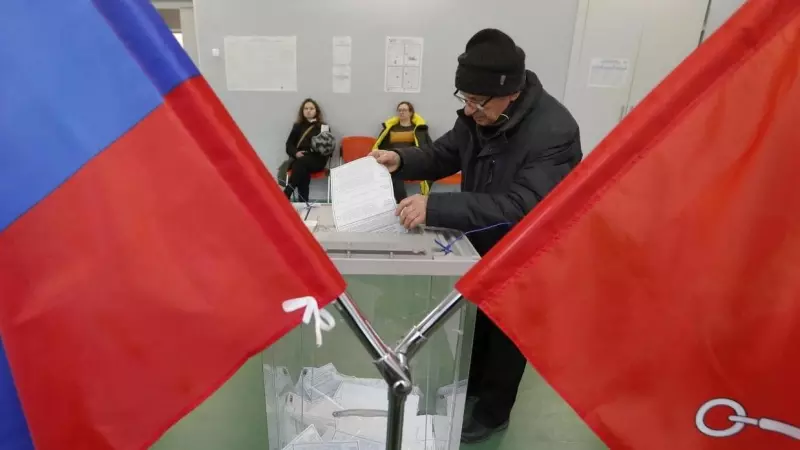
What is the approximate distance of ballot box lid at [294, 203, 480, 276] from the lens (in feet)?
3.57

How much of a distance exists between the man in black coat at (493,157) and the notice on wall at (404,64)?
2.47 metres

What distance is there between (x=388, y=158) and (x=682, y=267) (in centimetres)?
88

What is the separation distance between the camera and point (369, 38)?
3.89 m

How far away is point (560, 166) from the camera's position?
134 centimetres

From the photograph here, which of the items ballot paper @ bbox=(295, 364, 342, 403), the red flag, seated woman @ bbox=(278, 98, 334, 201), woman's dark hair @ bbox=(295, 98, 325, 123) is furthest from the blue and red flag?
woman's dark hair @ bbox=(295, 98, 325, 123)

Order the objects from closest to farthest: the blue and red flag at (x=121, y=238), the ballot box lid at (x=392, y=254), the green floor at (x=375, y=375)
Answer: the blue and red flag at (x=121, y=238) → the ballot box lid at (x=392, y=254) → the green floor at (x=375, y=375)

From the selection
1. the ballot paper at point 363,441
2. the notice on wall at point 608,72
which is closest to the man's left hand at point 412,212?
the ballot paper at point 363,441

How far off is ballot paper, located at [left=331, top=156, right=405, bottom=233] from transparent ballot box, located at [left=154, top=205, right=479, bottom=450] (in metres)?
0.03

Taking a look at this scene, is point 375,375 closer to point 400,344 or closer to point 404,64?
point 400,344

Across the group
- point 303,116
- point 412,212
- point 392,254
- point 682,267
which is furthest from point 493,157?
point 303,116

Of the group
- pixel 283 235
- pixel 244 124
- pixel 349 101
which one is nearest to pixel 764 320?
pixel 283 235

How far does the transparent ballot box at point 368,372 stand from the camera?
1264 mm

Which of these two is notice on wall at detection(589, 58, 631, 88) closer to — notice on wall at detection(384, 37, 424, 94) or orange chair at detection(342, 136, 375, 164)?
notice on wall at detection(384, 37, 424, 94)

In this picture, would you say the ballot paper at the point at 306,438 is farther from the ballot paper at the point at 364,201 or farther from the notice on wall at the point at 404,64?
the notice on wall at the point at 404,64
